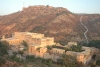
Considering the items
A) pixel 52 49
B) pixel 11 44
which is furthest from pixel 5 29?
pixel 52 49

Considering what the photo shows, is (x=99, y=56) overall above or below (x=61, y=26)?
below

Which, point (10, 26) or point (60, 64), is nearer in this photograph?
point (60, 64)

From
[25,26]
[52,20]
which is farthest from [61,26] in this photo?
[25,26]

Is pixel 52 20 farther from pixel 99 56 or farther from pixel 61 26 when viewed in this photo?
pixel 99 56

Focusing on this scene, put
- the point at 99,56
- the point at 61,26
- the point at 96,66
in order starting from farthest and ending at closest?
the point at 61,26, the point at 99,56, the point at 96,66

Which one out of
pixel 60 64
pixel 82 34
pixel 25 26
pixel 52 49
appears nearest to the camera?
pixel 60 64

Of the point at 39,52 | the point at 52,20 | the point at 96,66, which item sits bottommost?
the point at 96,66
